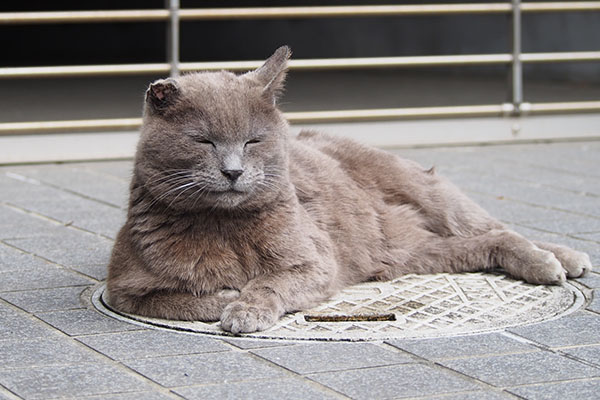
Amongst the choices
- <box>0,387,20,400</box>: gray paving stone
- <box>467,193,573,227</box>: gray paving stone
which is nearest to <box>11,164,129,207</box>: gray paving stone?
<box>467,193,573,227</box>: gray paving stone

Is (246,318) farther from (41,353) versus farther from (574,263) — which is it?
(574,263)

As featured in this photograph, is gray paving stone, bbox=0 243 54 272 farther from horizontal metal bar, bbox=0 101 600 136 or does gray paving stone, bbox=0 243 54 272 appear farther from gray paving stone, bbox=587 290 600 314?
horizontal metal bar, bbox=0 101 600 136

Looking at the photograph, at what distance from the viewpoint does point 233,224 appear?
4062mm

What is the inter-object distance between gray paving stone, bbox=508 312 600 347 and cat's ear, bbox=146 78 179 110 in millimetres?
1546

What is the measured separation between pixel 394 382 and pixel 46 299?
1.76 m

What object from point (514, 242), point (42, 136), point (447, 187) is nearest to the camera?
point (514, 242)

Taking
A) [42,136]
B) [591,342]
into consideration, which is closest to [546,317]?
[591,342]

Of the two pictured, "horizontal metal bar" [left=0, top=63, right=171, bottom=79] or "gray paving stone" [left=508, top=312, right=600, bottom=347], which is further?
"horizontal metal bar" [left=0, top=63, right=171, bottom=79]

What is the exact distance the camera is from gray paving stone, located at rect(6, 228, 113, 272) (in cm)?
505

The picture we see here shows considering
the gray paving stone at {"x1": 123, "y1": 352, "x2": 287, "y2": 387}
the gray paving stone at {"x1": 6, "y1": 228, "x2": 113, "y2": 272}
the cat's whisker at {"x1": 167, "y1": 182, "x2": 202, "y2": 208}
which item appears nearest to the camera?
the gray paving stone at {"x1": 123, "y1": 352, "x2": 287, "y2": 387}

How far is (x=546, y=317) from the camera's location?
4051 mm

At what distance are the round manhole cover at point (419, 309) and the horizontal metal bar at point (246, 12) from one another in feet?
14.0

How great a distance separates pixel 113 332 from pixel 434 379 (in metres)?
1.26

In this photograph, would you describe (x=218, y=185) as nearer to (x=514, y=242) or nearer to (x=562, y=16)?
(x=514, y=242)
